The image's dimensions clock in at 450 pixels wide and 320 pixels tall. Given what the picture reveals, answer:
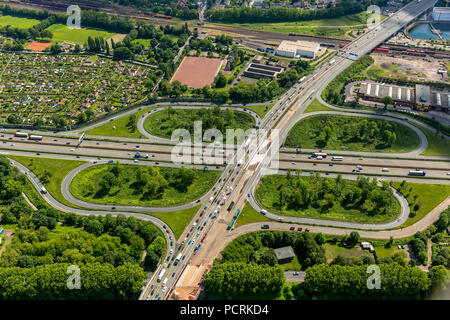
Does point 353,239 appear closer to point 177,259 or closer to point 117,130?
point 177,259

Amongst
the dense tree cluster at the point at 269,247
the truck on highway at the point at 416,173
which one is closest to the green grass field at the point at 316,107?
the truck on highway at the point at 416,173

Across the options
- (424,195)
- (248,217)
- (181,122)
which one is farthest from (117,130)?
(424,195)

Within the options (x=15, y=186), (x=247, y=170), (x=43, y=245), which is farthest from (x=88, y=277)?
(x=247, y=170)

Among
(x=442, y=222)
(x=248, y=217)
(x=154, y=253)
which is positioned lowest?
(x=154, y=253)

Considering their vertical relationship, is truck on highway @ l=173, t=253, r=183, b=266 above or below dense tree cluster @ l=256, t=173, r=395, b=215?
below

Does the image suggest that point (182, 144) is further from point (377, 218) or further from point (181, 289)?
point (377, 218)

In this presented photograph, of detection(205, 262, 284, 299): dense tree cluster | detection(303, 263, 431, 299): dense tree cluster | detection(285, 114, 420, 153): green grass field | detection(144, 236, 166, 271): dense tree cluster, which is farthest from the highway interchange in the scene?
detection(303, 263, 431, 299): dense tree cluster

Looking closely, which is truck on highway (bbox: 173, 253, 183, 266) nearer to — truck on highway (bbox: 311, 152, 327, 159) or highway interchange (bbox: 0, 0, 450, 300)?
highway interchange (bbox: 0, 0, 450, 300)
